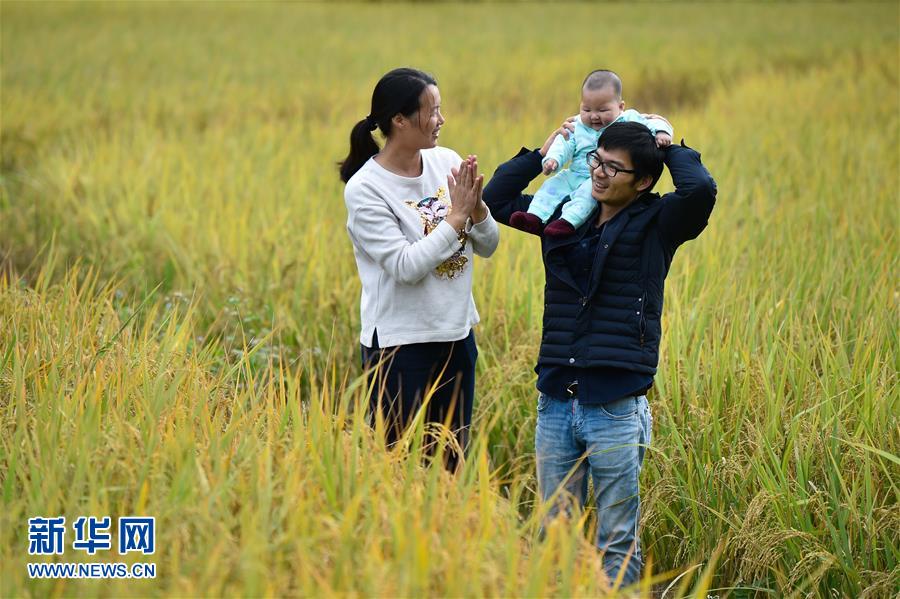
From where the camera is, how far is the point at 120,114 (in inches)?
344

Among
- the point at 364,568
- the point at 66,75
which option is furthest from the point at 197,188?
the point at 66,75

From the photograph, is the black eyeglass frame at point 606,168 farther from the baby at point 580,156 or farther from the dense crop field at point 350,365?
the dense crop field at point 350,365

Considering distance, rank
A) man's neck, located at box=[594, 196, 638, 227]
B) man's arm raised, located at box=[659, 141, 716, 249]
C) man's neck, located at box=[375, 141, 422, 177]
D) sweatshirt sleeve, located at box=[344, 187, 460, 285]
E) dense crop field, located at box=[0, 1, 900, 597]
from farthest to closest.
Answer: man's neck, located at box=[375, 141, 422, 177], sweatshirt sleeve, located at box=[344, 187, 460, 285], man's neck, located at box=[594, 196, 638, 227], man's arm raised, located at box=[659, 141, 716, 249], dense crop field, located at box=[0, 1, 900, 597]

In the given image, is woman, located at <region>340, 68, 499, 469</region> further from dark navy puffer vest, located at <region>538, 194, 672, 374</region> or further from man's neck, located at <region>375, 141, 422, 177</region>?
dark navy puffer vest, located at <region>538, 194, 672, 374</region>

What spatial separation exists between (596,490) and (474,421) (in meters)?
0.81

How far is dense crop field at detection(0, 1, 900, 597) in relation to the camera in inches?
66.5

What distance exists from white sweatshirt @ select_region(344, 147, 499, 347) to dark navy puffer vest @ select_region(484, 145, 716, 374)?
36cm

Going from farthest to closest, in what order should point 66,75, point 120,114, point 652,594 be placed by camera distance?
point 66,75
point 120,114
point 652,594

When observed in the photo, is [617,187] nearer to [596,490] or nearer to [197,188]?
[596,490]

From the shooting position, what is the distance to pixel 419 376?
2.48 meters

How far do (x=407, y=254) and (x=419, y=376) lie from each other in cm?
→ 34

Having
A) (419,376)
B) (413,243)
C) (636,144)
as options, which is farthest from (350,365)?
(636,144)

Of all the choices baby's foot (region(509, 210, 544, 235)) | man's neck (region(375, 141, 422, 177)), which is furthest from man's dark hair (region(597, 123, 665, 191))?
man's neck (region(375, 141, 422, 177))

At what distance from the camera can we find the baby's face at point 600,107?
2.24m
